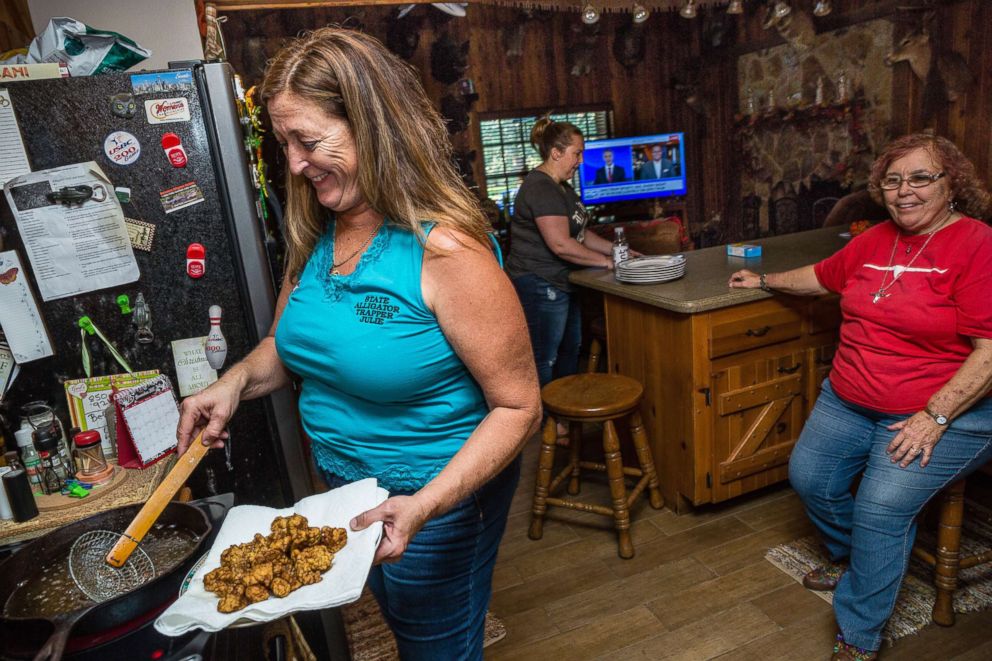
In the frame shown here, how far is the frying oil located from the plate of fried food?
91 mm

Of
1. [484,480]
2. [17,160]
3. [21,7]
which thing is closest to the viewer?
[484,480]

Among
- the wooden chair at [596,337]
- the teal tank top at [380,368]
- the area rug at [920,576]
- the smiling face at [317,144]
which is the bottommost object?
the area rug at [920,576]

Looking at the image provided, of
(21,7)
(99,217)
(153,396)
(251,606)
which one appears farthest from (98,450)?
(21,7)

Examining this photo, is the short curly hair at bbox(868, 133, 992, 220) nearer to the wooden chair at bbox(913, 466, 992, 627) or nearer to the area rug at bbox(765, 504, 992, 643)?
the wooden chair at bbox(913, 466, 992, 627)

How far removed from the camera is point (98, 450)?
150 cm

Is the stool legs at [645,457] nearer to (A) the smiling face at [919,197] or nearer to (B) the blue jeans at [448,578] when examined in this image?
(A) the smiling face at [919,197]

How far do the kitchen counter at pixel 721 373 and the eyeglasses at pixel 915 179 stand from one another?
2.10 feet

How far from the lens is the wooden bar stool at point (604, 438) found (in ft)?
7.75

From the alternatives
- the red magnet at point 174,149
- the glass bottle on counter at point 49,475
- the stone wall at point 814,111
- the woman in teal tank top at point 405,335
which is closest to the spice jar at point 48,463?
the glass bottle on counter at point 49,475

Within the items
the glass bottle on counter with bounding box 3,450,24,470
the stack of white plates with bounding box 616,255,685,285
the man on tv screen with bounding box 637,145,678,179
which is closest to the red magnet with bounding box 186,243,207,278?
the glass bottle on counter with bounding box 3,450,24,470

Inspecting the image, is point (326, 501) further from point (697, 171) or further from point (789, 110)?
point (697, 171)

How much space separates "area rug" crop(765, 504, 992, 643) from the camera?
1.98m

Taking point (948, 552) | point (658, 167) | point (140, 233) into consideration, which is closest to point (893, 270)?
point (948, 552)

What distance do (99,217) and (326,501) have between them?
96cm
